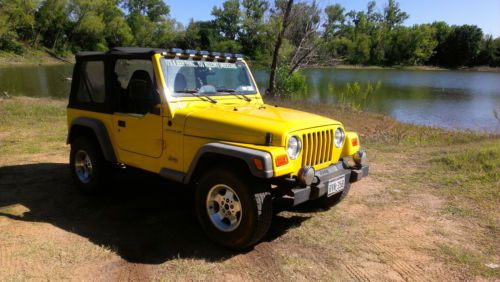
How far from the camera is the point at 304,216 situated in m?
4.88

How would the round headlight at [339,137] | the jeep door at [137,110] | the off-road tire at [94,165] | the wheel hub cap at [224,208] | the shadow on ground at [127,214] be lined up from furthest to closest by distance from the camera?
the off-road tire at [94,165], the jeep door at [137,110], the round headlight at [339,137], the shadow on ground at [127,214], the wheel hub cap at [224,208]

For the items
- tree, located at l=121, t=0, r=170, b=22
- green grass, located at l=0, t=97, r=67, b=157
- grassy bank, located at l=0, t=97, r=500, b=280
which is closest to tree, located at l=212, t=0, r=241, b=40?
tree, located at l=121, t=0, r=170, b=22

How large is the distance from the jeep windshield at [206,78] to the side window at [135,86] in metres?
0.23

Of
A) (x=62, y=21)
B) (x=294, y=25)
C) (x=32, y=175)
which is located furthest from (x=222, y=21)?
(x=32, y=175)

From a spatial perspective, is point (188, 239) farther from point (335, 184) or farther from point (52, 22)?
point (52, 22)

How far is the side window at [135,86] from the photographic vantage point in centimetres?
457

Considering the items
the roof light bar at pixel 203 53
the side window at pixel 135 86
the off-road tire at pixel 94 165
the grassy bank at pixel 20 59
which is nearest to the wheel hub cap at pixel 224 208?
the side window at pixel 135 86

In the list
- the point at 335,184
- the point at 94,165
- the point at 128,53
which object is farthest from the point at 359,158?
the point at 94,165

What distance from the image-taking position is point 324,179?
4.04 m

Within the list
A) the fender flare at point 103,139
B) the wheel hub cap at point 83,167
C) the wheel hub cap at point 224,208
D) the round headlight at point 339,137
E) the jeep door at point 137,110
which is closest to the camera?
the wheel hub cap at point 224,208

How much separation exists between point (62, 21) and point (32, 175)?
64903 millimetres

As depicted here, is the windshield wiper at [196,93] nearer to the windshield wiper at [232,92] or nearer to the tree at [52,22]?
the windshield wiper at [232,92]

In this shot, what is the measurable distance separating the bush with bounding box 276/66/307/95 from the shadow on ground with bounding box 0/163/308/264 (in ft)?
38.5

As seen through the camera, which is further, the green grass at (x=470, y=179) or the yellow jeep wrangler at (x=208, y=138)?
the green grass at (x=470, y=179)
